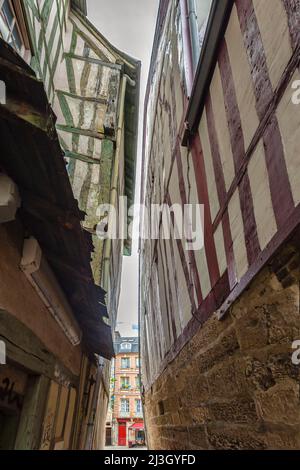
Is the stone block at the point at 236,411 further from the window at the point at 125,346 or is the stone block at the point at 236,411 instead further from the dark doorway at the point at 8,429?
the window at the point at 125,346

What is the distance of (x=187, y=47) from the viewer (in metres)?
2.94

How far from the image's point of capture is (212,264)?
2.24 meters

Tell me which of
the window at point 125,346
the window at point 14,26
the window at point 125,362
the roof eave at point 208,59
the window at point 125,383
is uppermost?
the window at point 125,346

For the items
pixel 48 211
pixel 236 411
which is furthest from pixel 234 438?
pixel 48 211

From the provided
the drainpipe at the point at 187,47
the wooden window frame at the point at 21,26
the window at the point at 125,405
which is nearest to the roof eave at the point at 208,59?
the drainpipe at the point at 187,47

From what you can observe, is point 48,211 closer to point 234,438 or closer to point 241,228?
point 241,228

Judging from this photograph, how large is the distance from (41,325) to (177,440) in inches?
83.4

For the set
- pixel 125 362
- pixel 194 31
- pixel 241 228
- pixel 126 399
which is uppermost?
pixel 125 362

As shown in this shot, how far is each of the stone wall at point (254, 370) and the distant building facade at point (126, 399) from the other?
22.7m

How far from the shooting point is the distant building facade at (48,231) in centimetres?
154

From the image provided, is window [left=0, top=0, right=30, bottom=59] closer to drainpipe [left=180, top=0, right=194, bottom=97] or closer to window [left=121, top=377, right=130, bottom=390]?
drainpipe [left=180, top=0, right=194, bottom=97]

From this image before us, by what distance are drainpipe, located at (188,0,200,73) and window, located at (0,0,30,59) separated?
209 centimetres

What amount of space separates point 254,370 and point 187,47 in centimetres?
292

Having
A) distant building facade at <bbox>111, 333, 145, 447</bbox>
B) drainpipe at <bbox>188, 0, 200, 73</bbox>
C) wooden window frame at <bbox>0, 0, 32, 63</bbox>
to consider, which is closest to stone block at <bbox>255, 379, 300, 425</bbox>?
drainpipe at <bbox>188, 0, 200, 73</bbox>
